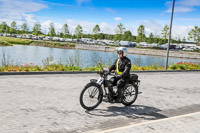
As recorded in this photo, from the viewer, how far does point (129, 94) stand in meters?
6.22

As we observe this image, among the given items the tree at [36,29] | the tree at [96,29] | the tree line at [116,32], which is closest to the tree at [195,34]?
the tree line at [116,32]

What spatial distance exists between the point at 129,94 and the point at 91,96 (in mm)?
1286

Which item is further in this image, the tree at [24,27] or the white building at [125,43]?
the tree at [24,27]

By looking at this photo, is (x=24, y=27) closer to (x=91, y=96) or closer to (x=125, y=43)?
(x=125, y=43)

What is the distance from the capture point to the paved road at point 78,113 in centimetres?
436

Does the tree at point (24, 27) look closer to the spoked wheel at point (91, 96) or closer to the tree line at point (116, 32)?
the tree line at point (116, 32)

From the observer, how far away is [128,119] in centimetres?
515

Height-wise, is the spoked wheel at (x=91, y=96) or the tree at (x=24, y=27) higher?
the tree at (x=24, y=27)

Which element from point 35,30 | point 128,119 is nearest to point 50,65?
point 128,119

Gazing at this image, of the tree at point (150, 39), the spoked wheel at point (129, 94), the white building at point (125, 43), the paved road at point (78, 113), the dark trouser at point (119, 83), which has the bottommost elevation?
the paved road at point (78, 113)

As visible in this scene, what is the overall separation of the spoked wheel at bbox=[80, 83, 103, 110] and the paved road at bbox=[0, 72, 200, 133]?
18 cm

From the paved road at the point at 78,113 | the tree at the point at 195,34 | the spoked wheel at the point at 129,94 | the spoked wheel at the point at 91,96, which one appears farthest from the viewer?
the tree at the point at 195,34

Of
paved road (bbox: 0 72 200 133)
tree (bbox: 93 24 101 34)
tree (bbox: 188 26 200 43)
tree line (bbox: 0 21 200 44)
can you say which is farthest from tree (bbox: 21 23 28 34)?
paved road (bbox: 0 72 200 133)

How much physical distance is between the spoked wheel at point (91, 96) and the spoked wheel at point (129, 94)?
870 mm
